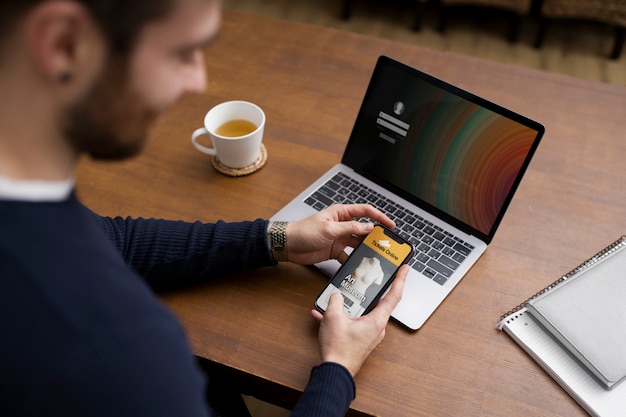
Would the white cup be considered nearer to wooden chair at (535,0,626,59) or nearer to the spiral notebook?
the spiral notebook

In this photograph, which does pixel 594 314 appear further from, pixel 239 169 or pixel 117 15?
pixel 117 15

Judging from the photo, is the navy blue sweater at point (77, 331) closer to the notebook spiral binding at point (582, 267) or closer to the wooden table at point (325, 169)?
the wooden table at point (325, 169)

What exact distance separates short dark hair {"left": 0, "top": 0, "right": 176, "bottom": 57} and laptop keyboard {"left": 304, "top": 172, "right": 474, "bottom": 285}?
60 cm

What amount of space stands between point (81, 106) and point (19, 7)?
10 centimetres

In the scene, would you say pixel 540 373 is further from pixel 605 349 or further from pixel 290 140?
pixel 290 140

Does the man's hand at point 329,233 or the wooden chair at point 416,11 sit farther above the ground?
the man's hand at point 329,233

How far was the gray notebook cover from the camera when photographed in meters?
0.85

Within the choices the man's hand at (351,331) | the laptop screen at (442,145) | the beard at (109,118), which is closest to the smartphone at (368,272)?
the man's hand at (351,331)

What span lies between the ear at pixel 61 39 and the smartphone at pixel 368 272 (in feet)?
1.74

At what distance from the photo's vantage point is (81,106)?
0.55 metres

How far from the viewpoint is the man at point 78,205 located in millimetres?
515

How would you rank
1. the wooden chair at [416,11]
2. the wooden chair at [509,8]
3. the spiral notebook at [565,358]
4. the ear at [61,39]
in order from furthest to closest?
the wooden chair at [416,11] → the wooden chair at [509,8] → the spiral notebook at [565,358] → the ear at [61,39]

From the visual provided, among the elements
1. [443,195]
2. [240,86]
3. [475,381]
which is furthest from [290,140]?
[475,381]

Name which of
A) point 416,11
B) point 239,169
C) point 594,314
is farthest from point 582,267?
point 416,11
